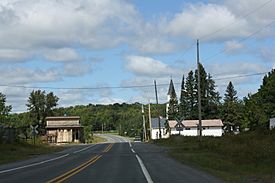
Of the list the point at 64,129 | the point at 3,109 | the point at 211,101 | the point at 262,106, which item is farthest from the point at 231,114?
the point at 3,109

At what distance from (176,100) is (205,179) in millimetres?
122218

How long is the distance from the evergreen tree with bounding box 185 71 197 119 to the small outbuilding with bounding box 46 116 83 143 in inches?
1353

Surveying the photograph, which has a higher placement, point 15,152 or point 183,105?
point 183,105

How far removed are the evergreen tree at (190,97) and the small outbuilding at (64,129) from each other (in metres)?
34.4

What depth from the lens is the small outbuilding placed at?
346 feet

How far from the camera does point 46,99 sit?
13238cm

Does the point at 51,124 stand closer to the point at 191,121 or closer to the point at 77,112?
the point at 191,121

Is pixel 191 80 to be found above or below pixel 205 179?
above

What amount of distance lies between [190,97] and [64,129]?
39863 mm

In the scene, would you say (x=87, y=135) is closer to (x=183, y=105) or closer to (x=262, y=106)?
(x=183, y=105)

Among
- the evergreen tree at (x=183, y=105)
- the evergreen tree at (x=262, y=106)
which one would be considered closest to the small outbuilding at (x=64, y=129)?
the evergreen tree at (x=183, y=105)

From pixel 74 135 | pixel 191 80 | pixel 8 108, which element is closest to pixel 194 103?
pixel 191 80

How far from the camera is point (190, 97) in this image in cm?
13238

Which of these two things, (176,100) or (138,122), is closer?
(176,100)
